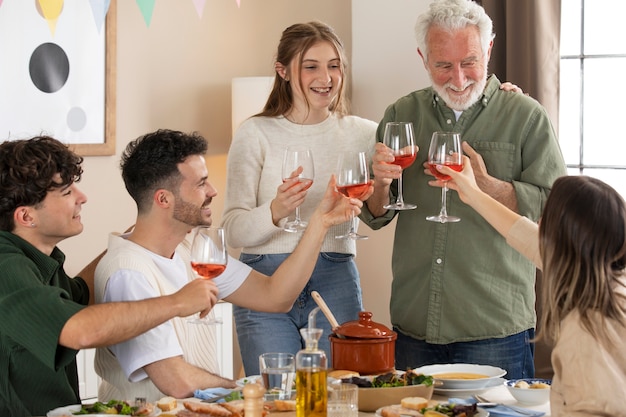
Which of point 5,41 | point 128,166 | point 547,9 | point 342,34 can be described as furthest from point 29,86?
point 547,9

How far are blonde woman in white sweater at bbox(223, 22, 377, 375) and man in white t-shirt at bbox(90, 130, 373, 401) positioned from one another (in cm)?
13

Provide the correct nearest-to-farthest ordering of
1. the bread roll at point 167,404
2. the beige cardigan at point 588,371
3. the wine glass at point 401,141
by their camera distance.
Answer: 1. the beige cardigan at point 588,371
2. the bread roll at point 167,404
3. the wine glass at point 401,141

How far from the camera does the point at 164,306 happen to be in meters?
2.21

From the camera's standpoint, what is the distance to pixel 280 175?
3.00 meters

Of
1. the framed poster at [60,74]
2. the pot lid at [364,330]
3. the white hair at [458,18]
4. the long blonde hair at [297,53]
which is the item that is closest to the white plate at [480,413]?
the pot lid at [364,330]

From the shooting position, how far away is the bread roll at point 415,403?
78.7 inches

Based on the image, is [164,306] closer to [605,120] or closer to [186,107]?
[186,107]

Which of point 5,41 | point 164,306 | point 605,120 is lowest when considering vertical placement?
point 164,306

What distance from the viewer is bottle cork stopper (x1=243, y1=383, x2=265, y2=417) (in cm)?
185

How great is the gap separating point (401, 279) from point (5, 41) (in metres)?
1.91

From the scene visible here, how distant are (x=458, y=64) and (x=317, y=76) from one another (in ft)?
1.53

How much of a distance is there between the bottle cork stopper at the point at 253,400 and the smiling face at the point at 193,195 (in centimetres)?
86

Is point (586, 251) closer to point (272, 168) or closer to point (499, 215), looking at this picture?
point (499, 215)

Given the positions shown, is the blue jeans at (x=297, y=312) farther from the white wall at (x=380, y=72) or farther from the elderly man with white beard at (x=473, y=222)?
the white wall at (x=380, y=72)
